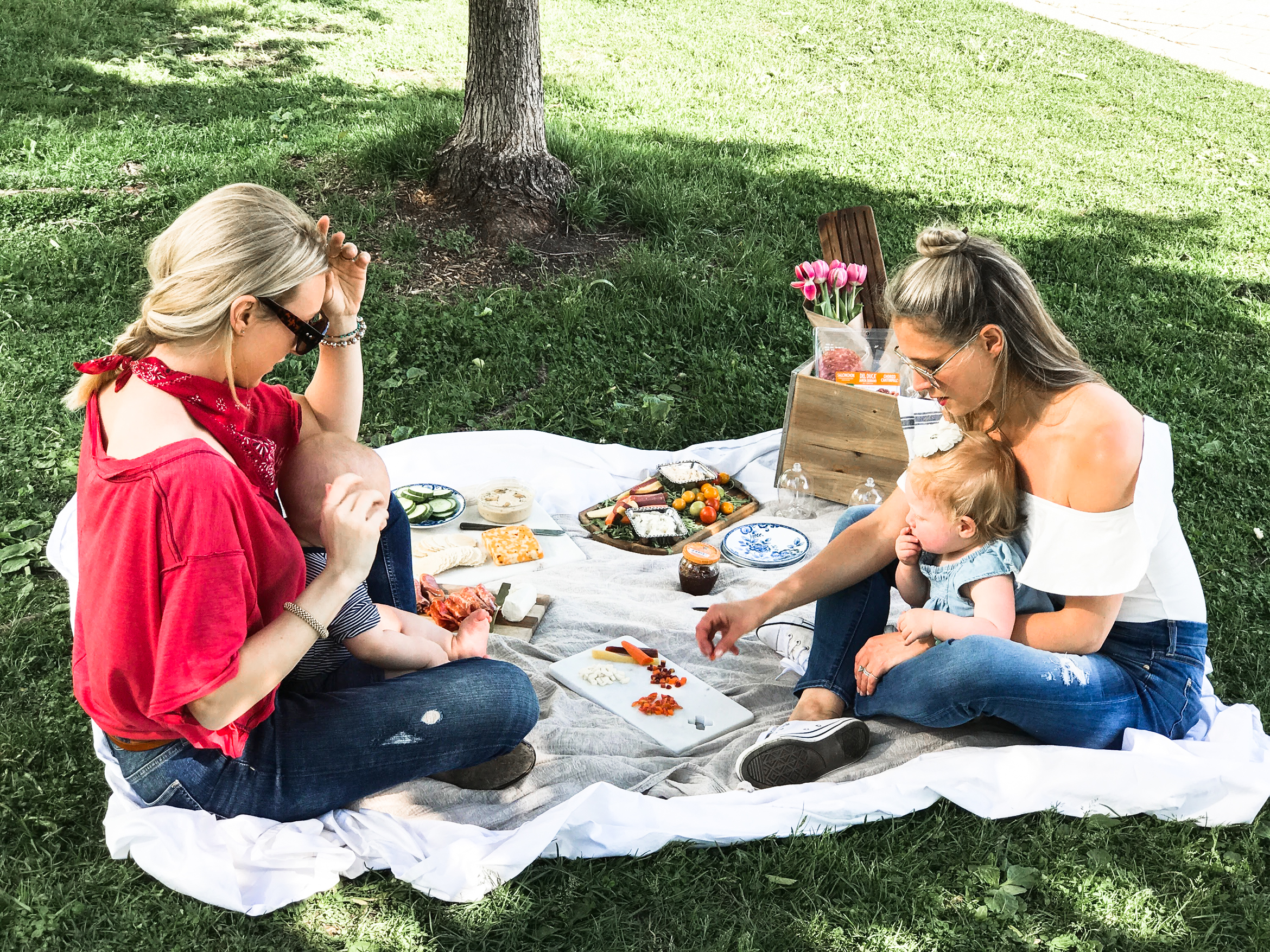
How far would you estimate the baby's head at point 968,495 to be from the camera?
286 cm

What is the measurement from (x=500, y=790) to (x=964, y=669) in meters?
1.30

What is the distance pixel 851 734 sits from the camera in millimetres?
2994

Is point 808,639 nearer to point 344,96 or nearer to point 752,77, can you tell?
point 344,96

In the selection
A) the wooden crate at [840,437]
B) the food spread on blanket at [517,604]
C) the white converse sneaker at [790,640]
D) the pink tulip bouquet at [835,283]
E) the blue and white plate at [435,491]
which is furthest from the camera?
the pink tulip bouquet at [835,283]

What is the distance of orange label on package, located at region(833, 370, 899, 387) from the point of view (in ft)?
14.6

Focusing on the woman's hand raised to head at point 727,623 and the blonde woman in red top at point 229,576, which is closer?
the blonde woman in red top at point 229,576

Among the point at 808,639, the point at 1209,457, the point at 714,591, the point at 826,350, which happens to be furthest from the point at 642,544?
the point at 1209,457

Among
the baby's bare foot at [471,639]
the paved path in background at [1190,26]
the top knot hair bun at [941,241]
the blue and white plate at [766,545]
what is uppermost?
A: the paved path in background at [1190,26]

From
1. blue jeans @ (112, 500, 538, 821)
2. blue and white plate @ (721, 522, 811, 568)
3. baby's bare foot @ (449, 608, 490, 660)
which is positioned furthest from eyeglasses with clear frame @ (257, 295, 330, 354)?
blue and white plate @ (721, 522, 811, 568)

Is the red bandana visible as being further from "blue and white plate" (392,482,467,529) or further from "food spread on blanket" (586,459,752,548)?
"food spread on blanket" (586,459,752,548)

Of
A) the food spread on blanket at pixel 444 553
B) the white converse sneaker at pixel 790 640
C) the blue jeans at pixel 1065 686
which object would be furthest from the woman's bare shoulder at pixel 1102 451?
the food spread on blanket at pixel 444 553

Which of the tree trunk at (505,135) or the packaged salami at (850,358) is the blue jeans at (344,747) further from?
the tree trunk at (505,135)

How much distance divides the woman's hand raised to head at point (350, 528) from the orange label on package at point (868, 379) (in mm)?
2550

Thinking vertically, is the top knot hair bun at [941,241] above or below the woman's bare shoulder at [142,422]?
above
